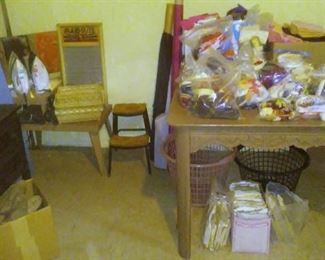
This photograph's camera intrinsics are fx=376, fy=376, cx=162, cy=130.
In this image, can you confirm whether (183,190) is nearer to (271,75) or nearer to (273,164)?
(271,75)

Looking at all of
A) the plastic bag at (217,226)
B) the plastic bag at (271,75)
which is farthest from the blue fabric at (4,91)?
the plastic bag at (271,75)

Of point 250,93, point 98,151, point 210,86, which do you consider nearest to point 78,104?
point 98,151

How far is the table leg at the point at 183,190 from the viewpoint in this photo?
4.89 feet

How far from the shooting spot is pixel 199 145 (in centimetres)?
150

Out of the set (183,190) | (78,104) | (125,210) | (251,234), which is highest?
(78,104)

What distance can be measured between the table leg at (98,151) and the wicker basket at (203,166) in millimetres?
485

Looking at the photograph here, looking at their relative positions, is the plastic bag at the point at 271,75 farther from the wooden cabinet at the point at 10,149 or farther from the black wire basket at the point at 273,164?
the wooden cabinet at the point at 10,149

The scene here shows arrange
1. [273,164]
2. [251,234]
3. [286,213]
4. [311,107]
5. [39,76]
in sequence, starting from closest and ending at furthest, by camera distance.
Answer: [311,107]
[251,234]
[286,213]
[273,164]
[39,76]

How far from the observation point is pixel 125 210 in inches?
83.8

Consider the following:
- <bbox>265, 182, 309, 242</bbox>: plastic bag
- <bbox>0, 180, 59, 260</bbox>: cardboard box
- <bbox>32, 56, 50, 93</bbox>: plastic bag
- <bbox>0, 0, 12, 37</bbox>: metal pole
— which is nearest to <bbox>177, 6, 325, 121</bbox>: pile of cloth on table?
<bbox>265, 182, 309, 242</bbox>: plastic bag

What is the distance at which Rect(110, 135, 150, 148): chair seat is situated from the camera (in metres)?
2.35

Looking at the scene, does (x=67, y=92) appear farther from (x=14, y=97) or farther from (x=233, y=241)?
(x=233, y=241)

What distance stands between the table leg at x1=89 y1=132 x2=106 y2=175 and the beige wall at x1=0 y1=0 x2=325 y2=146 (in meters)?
0.45

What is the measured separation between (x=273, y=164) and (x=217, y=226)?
2.33ft
